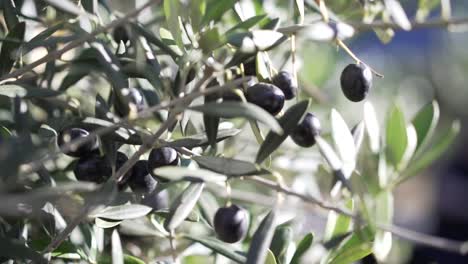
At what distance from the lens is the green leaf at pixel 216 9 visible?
2.07 ft

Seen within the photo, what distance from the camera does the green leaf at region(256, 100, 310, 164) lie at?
1.99ft

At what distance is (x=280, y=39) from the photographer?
59 centimetres

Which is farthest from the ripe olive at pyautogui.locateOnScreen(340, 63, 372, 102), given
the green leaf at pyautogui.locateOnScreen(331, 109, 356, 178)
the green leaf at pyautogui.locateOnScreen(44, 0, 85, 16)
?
the green leaf at pyautogui.locateOnScreen(44, 0, 85, 16)

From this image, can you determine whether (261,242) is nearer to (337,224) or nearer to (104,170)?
(104,170)

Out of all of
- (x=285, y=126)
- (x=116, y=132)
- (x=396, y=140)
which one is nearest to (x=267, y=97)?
(x=285, y=126)

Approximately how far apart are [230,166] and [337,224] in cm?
27

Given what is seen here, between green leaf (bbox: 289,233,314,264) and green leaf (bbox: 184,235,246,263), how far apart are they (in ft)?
0.20

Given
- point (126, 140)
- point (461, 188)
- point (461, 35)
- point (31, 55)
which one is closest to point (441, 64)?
point (461, 35)

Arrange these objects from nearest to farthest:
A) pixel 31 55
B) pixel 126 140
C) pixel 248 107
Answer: pixel 248 107 < pixel 126 140 < pixel 31 55

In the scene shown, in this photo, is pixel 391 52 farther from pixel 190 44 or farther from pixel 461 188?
pixel 190 44

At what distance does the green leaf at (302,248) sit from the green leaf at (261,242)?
0.54 feet

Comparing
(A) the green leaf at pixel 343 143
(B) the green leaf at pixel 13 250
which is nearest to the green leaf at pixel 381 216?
(A) the green leaf at pixel 343 143

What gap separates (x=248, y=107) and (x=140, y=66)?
0.12m

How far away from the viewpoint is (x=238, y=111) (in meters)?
0.55
